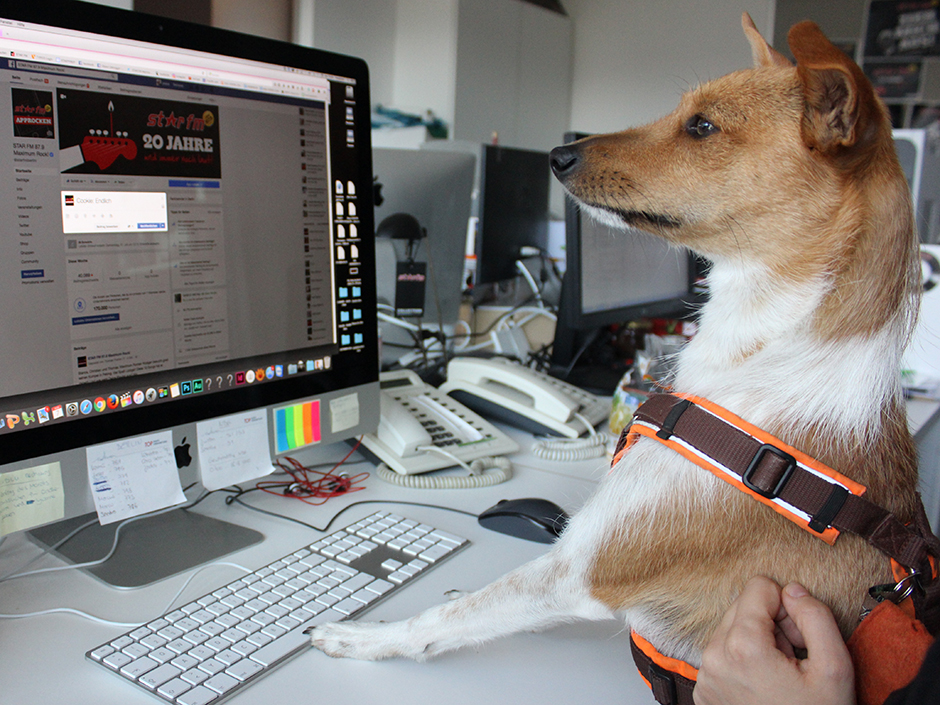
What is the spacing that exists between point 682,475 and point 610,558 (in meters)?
0.11

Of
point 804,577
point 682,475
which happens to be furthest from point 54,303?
point 804,577

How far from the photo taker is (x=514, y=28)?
512 centimetres

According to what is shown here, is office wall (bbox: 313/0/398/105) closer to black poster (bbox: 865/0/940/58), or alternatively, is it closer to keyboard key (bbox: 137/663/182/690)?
black poster (bbox: 865/0/940/58)

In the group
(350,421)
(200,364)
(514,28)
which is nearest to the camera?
(200,364)

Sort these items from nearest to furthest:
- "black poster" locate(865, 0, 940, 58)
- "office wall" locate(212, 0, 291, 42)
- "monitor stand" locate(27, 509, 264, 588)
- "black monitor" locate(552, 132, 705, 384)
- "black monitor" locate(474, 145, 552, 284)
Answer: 1. "monitor stand" locate(27, 509, 264, 588)
2. "black monitor" locate(552, 132, 705, 384)
3. "black monitor" locate(474, 145, 552, 284)
4. "office wall" locate(212, 0, 291, 42)
5. "black poster" locate(865, 0, 940, 58)

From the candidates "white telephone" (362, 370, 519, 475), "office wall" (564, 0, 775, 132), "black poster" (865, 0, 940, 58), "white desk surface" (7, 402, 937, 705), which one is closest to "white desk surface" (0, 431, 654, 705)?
"white desk surface" (7, 402, 937, 705)

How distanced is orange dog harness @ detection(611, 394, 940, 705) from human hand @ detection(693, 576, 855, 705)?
43mm

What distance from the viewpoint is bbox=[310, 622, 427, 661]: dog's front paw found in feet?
2.24

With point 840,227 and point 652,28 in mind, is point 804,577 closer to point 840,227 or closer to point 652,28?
point 840,227

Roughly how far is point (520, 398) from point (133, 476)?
0.78 meters

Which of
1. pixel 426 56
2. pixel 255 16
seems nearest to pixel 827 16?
pixel 426 56

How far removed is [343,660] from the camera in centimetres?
68

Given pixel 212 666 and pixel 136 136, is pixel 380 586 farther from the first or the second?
pixel 136 136

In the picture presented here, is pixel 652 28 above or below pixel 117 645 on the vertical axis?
above
